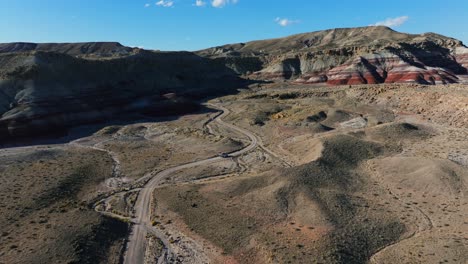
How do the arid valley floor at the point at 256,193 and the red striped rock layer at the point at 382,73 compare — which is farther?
the red striped rock layer at the point at 382,73

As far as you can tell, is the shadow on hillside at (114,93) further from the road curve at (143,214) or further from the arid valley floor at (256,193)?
the road curve at (143,214)

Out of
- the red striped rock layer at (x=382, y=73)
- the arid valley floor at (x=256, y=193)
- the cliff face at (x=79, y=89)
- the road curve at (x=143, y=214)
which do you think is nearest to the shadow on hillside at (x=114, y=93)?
the cliff face at (x=79, y=89)

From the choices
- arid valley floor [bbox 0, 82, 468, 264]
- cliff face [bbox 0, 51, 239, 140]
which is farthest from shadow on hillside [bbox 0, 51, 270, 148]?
arid valley floor [bbox 0, 82, 468, 264]

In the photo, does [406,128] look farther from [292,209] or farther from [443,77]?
[443,77]

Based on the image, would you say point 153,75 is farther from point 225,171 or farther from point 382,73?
point 225,171

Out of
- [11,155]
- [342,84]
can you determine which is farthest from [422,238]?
[342,84]

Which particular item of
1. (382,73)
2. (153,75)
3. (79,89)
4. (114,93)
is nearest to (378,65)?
(382,73)
